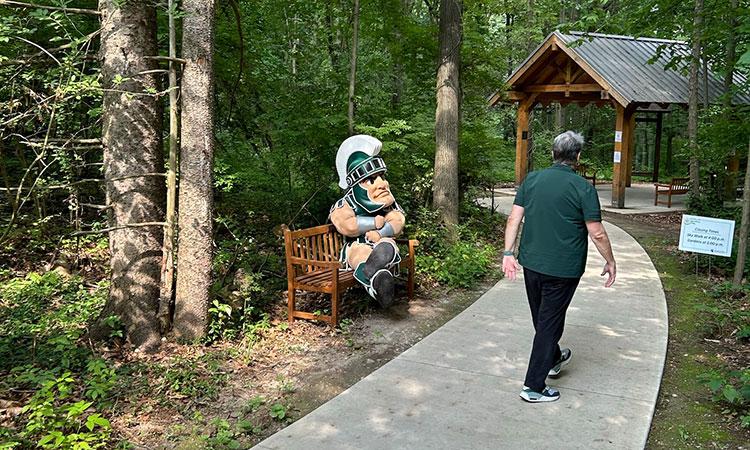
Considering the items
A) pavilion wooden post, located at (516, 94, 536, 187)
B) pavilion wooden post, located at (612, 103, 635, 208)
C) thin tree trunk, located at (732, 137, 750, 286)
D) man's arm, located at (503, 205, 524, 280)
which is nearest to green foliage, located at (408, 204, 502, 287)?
thin tree trunk, located at (732, 137, 750, 286)

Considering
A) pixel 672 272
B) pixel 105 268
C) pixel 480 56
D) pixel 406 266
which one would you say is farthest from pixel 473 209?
pixel 105 268

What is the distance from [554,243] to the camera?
4168mm

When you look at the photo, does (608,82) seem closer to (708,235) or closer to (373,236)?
(708,235)

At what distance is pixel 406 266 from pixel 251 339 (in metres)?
2.26

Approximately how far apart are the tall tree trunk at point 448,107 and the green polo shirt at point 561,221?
4936 mm

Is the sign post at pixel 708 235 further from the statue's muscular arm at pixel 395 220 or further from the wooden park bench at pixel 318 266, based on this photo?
the statue's muscular arm at pixel 395 220

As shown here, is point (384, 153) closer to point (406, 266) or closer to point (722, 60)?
point (406, 266)

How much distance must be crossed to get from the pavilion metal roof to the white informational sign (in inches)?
281

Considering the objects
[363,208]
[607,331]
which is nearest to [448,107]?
[363,208]

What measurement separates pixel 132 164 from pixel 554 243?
138 inches

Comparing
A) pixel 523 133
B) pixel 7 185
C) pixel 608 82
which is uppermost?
pixel 608 82

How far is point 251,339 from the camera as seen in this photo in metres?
5.37

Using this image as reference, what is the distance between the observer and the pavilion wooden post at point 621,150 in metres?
15.0

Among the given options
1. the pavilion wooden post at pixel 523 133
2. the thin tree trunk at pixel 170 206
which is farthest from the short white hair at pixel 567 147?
the pavilion wooden post at pixel 523 133
